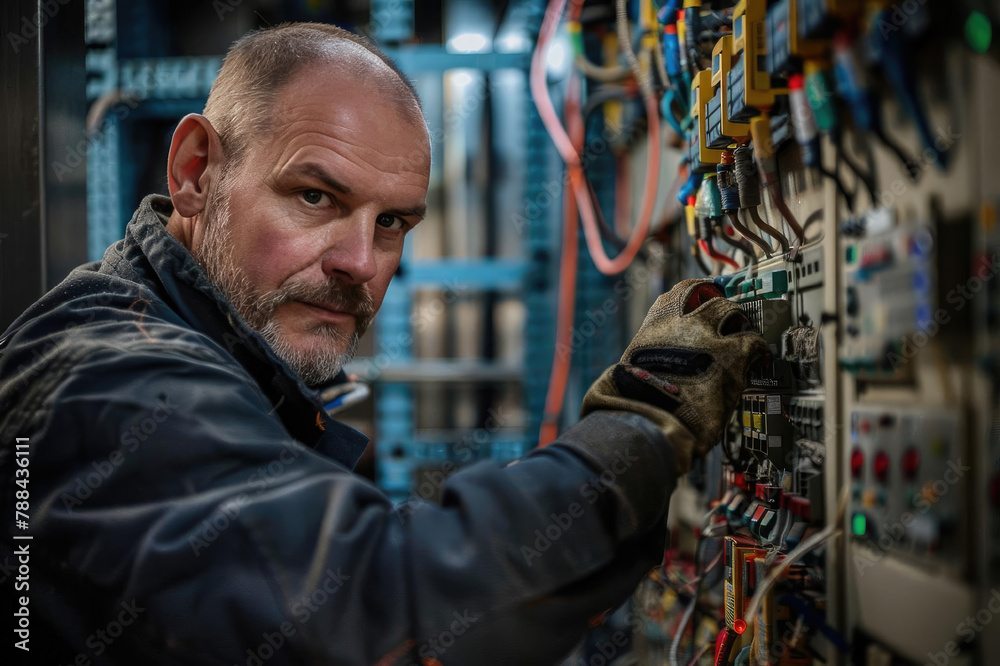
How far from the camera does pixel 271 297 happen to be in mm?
1043

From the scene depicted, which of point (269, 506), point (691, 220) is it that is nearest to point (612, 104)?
point (691, 220)

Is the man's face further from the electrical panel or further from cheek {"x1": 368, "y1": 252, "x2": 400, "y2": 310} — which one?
the electrical panel

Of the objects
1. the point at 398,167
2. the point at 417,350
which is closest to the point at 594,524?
the point at 398,167

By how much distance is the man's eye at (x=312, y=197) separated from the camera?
103 centimetres

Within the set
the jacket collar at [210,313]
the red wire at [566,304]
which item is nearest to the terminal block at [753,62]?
the jacket collar at [210,313]

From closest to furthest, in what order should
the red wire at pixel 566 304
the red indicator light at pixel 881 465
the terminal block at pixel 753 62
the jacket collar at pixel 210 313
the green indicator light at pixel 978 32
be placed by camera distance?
the green indicator light at pixel 978 32 < the red indicator light at pixel 881 465 < the terminal block at pixel 753 62 < the jacket collar at pixel 210 313 < the red wire at pixel 566 304

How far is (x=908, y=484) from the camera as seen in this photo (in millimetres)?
681

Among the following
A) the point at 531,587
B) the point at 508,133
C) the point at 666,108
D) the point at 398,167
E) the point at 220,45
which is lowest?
the point at 531,587

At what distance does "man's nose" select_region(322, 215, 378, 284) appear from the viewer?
1010 millimetres

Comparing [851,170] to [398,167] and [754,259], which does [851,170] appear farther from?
[398,167]

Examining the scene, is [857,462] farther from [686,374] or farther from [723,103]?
[723,103]

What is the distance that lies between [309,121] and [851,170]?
2.21 ft

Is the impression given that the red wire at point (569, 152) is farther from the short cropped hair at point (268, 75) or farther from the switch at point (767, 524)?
the switch at point (767, 524)

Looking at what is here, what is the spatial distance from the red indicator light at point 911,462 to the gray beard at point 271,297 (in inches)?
27.1
